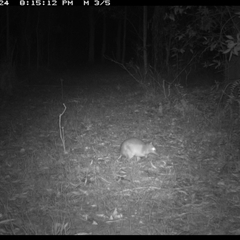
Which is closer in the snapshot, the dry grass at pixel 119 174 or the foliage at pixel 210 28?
the dry grass at pixel 119 174

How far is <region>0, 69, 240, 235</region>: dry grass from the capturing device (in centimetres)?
405

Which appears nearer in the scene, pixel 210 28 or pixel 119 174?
pixel 119 174

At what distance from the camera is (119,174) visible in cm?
548

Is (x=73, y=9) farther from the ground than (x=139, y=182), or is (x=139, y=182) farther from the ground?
A: (x=73, y=9)

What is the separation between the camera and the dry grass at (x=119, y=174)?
4053 mm

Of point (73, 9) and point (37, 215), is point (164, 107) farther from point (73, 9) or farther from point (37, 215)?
point (73, 9)

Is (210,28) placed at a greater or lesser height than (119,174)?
greater

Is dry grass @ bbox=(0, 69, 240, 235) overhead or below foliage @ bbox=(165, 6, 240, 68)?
below

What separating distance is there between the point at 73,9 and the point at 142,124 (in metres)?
33.8

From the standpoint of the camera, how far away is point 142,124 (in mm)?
8156

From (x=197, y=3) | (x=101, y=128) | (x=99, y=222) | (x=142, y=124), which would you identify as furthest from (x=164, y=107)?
(x=99, y=222)

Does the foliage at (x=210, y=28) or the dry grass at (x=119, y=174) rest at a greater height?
the foliage at (x=210, y=28)

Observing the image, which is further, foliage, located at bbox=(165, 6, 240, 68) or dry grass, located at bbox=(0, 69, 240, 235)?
foliage, located at bbox=(165, 6, 240, 68)
